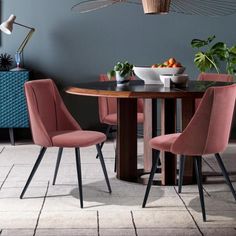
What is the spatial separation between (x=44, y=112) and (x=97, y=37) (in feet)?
7.04

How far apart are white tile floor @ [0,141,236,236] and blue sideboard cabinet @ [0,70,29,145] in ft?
3.27

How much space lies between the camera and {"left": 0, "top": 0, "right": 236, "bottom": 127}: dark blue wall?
18.5 feet

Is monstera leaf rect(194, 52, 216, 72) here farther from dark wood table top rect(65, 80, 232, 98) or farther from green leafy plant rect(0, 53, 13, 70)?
green leafy plant rect(0, 53, 13, 70)

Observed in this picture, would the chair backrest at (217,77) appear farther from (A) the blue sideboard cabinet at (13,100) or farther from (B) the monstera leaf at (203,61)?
(A) the blue sideboard cabinet at (13,100)

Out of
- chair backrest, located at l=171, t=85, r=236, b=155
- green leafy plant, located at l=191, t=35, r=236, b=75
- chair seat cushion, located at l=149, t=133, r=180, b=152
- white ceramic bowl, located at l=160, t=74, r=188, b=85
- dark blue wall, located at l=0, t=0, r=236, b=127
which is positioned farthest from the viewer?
dark blue wall, located at l=0, t=0, r=236, b=127

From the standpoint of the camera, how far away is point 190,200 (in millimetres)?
3516

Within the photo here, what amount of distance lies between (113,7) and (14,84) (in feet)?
4.29

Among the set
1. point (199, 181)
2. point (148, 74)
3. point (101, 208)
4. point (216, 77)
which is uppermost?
point (148, 74)

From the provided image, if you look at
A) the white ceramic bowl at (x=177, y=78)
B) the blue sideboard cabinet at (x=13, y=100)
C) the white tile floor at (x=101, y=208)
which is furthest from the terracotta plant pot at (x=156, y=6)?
the blue sideboard cabinet at (x=13, y=100)

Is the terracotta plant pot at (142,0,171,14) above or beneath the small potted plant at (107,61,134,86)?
above

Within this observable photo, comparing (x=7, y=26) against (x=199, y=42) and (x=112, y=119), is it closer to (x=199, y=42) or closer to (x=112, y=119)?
(x=112, y=119)

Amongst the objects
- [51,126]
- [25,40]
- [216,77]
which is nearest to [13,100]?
A: [25,40]

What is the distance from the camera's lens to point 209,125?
3.14 metres

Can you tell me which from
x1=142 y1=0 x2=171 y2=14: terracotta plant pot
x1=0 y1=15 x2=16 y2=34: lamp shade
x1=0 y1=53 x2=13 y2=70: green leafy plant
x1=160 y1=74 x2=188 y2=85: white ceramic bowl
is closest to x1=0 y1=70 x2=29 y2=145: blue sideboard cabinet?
x1=0 y1=53 x2=13 y2=70: green leafy plant
